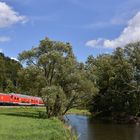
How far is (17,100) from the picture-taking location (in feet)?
321

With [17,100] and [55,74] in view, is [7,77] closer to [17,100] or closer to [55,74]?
[17,100]

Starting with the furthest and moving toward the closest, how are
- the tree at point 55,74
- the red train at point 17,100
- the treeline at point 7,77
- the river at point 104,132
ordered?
the treeline at point 7,77 → the red train at point 17,100 → the tree at point 55,74 → the river at point 104,132

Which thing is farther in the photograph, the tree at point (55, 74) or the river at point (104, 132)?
the tree at point (55, 74)

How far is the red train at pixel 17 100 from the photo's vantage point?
85625mm

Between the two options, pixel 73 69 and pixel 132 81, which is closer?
pixel 73 69

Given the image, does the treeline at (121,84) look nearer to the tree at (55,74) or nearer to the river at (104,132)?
the river at (104,132)

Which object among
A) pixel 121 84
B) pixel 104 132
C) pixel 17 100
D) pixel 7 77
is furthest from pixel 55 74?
pixel 7 77

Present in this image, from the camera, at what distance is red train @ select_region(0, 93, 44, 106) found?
85625mm

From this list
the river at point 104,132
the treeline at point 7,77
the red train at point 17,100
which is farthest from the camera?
the treeline at point 7,77

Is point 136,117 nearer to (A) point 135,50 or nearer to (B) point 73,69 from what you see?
(A) point 135,50

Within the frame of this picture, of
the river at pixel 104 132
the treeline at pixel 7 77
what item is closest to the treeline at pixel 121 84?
the river at pixel 104 132

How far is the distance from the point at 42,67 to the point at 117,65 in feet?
108

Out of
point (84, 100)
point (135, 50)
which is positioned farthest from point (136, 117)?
point (84, 100)

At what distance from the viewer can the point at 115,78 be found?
289 feet
